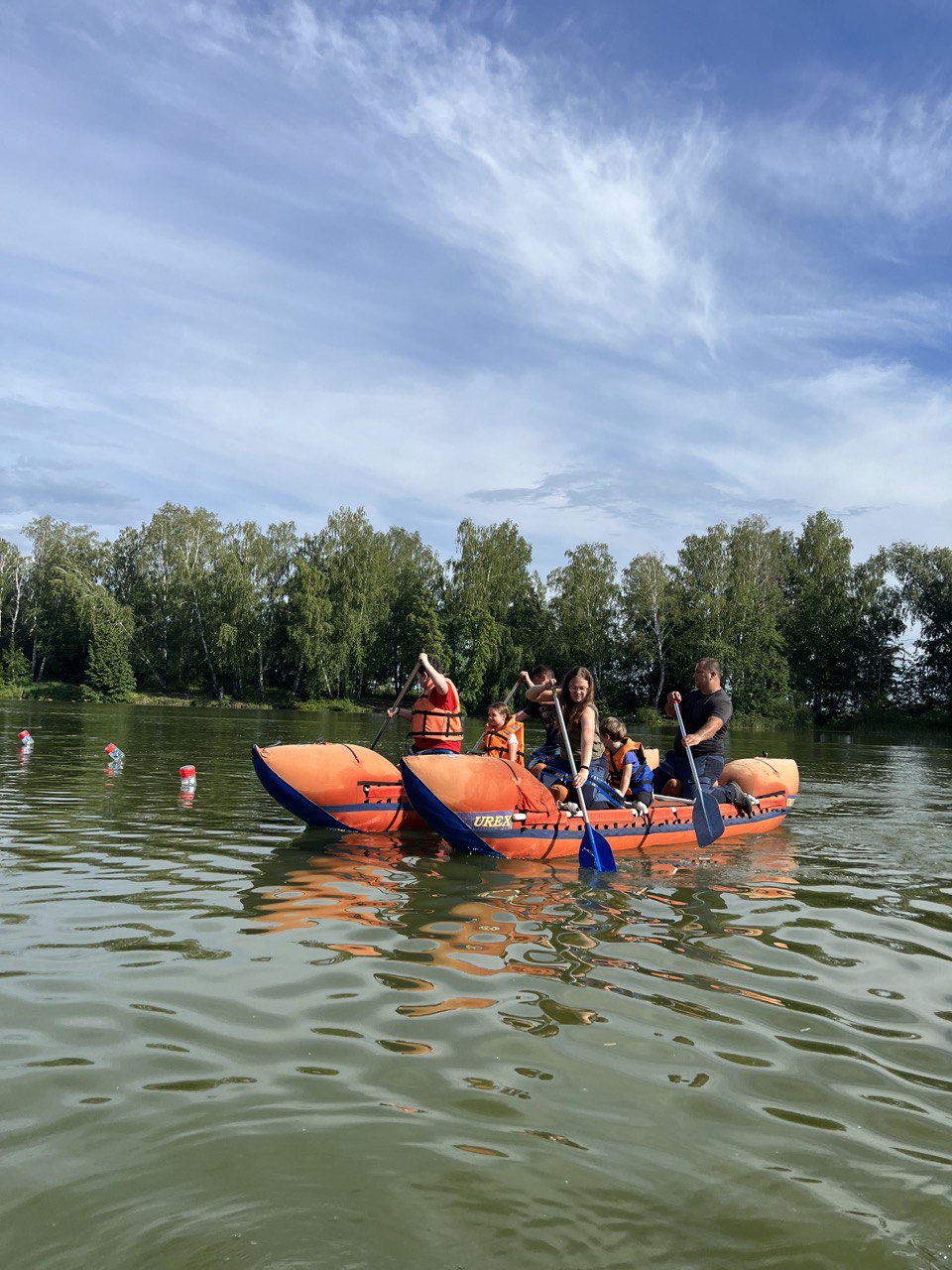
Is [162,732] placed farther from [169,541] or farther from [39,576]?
[39,576]

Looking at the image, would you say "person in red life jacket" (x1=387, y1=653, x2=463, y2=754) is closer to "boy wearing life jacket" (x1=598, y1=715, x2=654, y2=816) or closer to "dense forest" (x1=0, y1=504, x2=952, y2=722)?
"boy wearing life jacket" (x1=598, y1=715, x2=654, y2=816)

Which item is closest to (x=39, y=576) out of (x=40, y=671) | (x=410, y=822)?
(x=40, y=671)

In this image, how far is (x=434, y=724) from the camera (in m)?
10.8

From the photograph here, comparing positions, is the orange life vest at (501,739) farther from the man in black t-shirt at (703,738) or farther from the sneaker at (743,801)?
the sneaker at (743,801)

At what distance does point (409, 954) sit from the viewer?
18.9 feet

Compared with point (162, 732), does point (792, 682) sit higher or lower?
higher

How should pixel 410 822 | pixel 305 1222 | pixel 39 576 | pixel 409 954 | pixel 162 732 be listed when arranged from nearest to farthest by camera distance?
1. pixel 305 1222
2. pixel 409 954
3. pixel 410 822
4. pixel 162 732
5. pixel 39 576

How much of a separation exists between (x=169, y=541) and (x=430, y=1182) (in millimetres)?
58659

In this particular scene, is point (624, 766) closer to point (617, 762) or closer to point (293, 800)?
point (617, 762)

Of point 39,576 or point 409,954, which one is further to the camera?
point 39,576

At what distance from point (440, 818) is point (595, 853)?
1.51 metres

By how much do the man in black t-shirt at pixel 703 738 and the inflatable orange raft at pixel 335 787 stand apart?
3.21 m

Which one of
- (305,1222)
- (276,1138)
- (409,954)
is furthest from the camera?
(409,954)

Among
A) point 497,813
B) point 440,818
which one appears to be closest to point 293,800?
point 440,818
